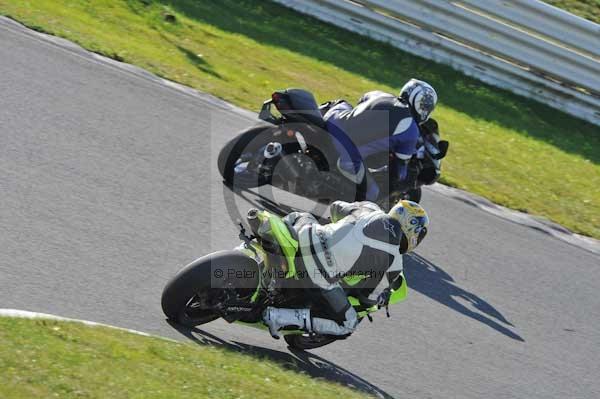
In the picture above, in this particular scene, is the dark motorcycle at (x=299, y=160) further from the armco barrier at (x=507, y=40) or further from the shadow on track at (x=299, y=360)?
the armco barrier at (x=507, y=40)

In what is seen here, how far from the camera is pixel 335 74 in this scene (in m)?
13.9

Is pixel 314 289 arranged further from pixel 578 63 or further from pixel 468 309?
pixel 578 63

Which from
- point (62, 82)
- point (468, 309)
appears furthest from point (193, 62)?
point (468, 309)

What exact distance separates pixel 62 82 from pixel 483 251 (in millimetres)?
5021

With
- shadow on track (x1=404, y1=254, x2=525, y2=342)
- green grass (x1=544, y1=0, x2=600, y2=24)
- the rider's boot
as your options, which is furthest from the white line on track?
green grass (x1=544, y1=0, x2=600, y2=24)

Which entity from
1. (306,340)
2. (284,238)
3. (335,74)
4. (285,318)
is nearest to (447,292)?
(306,340)

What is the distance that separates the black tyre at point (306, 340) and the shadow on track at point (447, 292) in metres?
1.84

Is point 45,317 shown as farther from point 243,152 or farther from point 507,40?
point 507,40

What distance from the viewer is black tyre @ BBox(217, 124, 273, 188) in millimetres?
9047

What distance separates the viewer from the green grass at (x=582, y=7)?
1612 cm

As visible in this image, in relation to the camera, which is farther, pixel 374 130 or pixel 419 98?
pixel 419 98

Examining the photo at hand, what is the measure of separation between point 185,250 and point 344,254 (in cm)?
201

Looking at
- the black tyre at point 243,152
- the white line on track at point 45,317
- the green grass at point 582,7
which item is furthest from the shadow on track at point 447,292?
the green grass at point 582,7

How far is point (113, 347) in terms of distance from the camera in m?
5.60
